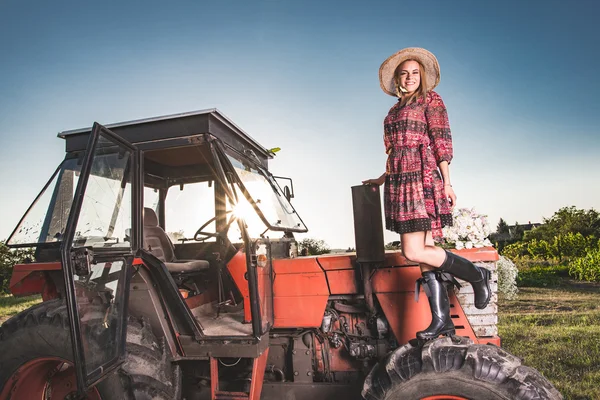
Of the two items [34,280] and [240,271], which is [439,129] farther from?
[34,280]

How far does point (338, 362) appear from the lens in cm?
287

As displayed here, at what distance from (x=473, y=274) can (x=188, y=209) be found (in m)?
A: 2.55

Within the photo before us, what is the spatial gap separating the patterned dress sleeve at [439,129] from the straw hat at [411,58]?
18 cm

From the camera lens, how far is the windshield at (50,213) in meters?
2.72

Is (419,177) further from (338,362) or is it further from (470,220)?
(338,362)

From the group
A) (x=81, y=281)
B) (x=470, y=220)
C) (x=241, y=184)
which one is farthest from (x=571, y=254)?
(x=81, y=281)

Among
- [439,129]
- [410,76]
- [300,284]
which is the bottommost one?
[300,284]

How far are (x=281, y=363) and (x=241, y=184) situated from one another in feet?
4.58

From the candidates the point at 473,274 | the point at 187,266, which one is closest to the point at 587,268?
the point at 473,274

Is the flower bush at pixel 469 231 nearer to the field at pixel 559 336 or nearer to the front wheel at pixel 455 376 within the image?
the front wheel at pixel 455 376

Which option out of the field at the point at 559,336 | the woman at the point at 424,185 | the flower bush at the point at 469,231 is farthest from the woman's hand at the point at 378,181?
the field at the point at 559,336

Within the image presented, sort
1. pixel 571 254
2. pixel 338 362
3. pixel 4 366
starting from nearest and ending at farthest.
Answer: pixel 4 366 < pixel 338 362 < pixel 571 254

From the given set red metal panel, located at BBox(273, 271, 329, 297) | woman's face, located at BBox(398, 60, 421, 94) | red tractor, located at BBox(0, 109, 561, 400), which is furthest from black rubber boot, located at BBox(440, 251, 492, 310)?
woman's face, located at BBox(398, 60, 421, 94)

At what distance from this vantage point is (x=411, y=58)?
2457mm
